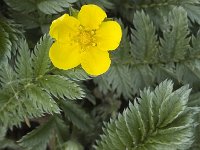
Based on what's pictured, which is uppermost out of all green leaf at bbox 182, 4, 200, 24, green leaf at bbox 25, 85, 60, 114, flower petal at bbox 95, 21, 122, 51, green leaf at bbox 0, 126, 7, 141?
flower petal at bbox 95, 21, 122, 51

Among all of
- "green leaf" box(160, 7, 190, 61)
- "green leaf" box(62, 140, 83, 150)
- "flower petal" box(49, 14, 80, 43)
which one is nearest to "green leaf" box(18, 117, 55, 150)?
"green leaf" box(62, 140, 83, 150)

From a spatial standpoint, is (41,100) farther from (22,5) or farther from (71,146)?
(22,5)

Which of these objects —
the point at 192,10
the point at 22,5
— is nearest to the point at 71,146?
the point at 22,5

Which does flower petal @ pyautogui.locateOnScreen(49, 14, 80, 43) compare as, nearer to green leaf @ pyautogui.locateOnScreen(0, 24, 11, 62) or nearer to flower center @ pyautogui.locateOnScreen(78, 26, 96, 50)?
flower center @ pyautogui.locateOnScreen(78, 26, 96, 50)

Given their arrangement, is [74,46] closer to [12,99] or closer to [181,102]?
[12,99]

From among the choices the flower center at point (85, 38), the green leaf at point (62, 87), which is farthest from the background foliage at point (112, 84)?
the flower center at point (85, 38)

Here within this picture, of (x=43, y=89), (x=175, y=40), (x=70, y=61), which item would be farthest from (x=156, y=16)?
(x=43, y=89)

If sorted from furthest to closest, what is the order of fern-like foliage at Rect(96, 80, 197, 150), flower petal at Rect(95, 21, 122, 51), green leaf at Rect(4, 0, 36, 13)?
green leaf at Rect(4, 0, 36, 13), flower petal at Rect(95, 21, 122, 51), fern-like foliage at Rect(96, 80, 197, 150)
